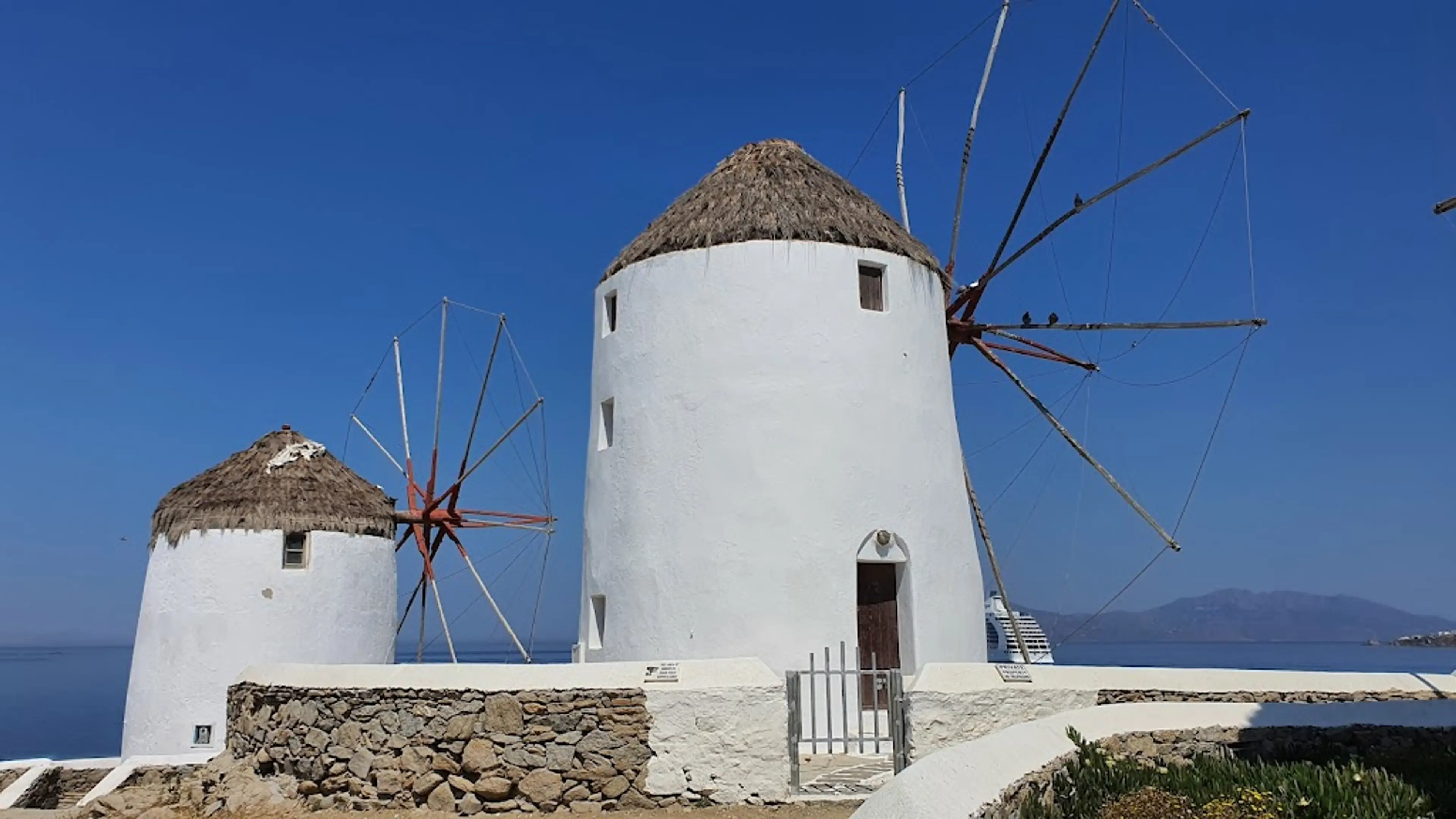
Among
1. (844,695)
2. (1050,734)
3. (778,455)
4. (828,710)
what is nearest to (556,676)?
(828,710)

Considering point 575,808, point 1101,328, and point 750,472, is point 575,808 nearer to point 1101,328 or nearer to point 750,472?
point 750,472

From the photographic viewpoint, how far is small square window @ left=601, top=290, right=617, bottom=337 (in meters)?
17.0

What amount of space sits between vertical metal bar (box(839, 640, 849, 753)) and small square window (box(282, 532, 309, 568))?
1059cm

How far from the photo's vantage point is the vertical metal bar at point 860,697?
38.8 feet

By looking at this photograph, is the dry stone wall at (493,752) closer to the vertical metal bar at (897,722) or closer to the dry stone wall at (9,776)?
the vertical metal bar at (897,722)

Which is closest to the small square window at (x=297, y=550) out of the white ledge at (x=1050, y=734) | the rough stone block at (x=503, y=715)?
the rough stone block at (x=503, y=715)

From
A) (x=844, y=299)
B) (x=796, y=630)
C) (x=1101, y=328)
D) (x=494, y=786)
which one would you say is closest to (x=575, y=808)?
(x=494, y=786)

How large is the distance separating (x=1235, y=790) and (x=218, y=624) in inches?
681

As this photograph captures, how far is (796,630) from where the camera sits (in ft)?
47.2

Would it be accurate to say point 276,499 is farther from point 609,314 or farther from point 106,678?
point 106,678

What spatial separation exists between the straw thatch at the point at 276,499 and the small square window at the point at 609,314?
7.13 meters

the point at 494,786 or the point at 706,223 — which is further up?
the point at 706,223

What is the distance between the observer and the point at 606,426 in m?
16.8

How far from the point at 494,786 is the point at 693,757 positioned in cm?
192
